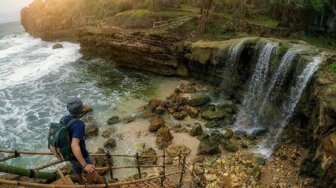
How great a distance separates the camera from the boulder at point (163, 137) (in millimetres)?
18828

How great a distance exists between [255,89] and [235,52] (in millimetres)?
3317

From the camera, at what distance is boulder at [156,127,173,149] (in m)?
18.8

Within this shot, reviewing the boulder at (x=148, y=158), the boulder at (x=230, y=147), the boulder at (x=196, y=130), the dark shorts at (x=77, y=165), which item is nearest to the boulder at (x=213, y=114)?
the boulder at (x=196, y=130)

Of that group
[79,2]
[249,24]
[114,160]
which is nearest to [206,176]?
[114,160]

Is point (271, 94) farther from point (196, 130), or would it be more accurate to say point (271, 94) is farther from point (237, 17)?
point (237, 17)

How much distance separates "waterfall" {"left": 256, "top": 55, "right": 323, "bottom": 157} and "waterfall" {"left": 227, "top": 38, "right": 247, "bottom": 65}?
18.6 feet

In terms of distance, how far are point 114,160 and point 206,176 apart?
5.37 meters

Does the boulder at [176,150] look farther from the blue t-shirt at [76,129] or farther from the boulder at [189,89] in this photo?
the blue t-shirt at [76,129]

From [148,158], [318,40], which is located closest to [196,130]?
[148,158]

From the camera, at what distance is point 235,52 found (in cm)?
2362

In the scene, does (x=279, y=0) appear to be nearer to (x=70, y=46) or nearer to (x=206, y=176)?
(x=206, y=176)

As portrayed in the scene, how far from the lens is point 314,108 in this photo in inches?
661

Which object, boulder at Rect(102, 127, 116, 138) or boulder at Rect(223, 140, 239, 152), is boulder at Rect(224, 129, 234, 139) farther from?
boulder at Rect(102, 127, 116, 138)

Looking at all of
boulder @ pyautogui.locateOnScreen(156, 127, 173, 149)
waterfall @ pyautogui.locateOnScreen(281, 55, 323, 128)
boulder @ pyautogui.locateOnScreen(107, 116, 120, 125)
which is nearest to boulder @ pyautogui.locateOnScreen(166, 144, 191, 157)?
boulder @ pyautogui.locateOnScreen(156, 127, 173, 149)
